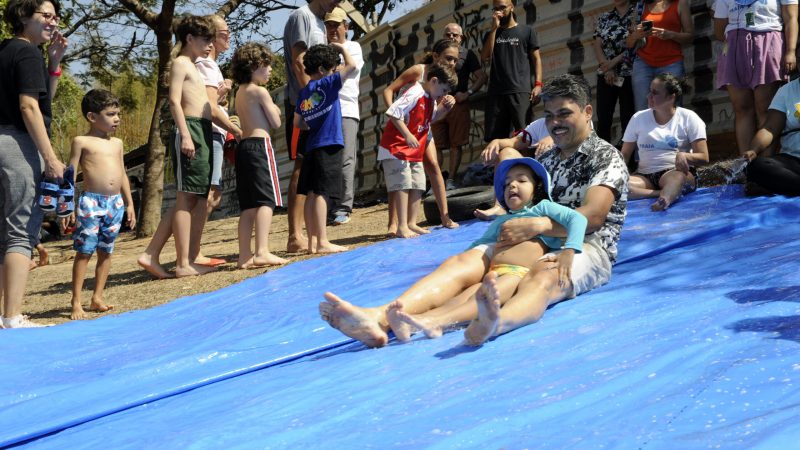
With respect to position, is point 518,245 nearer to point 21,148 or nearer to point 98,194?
point 21,148

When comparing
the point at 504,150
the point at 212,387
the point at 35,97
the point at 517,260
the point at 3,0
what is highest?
the point at 3,0

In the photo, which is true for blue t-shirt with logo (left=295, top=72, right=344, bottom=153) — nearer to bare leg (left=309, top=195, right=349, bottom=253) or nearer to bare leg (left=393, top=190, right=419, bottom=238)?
bare leg (left=309, top=195, right=349, bottom=253)

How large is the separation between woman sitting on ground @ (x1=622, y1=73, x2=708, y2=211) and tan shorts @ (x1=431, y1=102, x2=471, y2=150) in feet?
Result: 10.9

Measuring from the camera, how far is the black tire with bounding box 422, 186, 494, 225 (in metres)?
8.02

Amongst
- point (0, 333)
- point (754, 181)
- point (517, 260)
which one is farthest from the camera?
point (754, 181)

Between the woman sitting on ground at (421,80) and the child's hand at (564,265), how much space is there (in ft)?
11.3

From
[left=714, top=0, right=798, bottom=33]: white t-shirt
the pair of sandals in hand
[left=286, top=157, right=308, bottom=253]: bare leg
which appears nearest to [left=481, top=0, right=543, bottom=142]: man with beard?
[left=714, top=0, right=798, bottom=33]: white t-shirt

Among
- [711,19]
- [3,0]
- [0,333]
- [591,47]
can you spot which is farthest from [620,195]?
[3,0]

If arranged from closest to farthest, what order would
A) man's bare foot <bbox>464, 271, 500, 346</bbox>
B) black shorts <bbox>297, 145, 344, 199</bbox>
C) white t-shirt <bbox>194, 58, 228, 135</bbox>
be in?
1. man's bare foot <bbox>464, 271, 500, 346</bbox>
2. black shorts <bbox>297, 145, 344, 199</bbox>
3. white t-shirt <bbox>194, 58, 228, 135</bbox>

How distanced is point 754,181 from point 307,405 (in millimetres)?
4320

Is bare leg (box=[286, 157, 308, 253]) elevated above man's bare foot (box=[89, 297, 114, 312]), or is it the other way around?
bare leg (box=[286, 157, 308, 253])

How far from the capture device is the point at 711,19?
340 inches

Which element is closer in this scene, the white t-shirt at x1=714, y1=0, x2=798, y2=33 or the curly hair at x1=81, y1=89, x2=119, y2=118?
the curly hair at x1=81, y1=89, x2=119, y2=118

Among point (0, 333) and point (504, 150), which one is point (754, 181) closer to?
point (504, 150)
